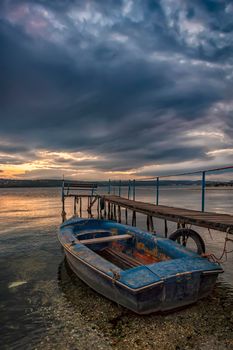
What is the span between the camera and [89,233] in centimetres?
957

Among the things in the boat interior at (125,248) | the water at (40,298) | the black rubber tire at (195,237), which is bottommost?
the water at (40,298)

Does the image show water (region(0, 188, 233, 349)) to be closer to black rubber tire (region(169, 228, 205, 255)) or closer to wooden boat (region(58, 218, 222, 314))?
wooden boat (region(58, 218, 222, 314))

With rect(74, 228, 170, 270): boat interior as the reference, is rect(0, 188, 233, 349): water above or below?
below

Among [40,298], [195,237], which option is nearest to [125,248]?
[195,237]

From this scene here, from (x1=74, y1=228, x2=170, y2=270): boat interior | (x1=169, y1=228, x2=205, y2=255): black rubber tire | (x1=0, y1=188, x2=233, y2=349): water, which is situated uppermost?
(x1=169, y1=228, x2=205, y2=255): black rubber tire

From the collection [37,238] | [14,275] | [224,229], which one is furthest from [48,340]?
[37,238]

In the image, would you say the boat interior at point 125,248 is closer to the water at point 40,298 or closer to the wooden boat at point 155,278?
the wooden boat at point 155,278

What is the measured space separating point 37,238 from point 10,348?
9.83 metres

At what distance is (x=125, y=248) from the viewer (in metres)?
8.61

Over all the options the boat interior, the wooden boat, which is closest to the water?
the wooden boat

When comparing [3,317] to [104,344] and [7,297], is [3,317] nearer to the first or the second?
[7,297]

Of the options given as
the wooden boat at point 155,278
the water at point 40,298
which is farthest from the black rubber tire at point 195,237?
the water at point 40,298

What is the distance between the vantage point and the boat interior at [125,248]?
7340 millimetres

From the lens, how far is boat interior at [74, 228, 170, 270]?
24.1 ft
